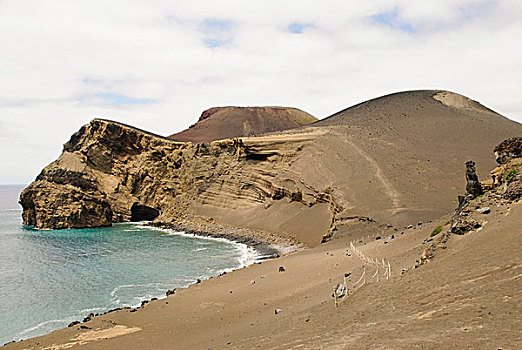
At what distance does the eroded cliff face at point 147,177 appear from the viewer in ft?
167

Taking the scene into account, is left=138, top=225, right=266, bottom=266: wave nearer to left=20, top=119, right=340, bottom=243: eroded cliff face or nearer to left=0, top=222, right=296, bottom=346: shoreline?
left=0, top=222, right=296, bottom=346: shoreline

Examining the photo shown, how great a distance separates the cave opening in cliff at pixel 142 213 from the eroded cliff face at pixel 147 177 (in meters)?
0.20

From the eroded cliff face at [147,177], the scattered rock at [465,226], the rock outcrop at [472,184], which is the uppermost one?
the eroded cliff face at [147,177]

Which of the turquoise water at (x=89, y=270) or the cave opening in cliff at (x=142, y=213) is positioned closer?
the turquoise water at (x=89, y=270)

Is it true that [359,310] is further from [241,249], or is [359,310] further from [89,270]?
[241,249]

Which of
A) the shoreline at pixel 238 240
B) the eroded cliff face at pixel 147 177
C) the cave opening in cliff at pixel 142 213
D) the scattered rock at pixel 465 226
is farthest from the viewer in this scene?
the cave opening in cliff at pixel 142 213

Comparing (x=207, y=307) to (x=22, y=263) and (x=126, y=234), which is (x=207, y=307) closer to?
(x=22, y=263)

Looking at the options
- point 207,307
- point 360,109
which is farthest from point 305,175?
point 207,307

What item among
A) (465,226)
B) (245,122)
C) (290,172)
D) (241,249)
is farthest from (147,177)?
(245,122)

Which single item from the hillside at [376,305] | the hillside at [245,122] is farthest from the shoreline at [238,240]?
the hillside at [245,122]

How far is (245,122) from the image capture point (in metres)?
117

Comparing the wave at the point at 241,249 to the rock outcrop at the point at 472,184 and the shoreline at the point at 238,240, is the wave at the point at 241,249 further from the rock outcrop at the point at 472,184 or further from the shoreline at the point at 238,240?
the rock outcrop at the point at 472,184

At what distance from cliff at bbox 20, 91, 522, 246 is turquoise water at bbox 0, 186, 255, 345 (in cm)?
737

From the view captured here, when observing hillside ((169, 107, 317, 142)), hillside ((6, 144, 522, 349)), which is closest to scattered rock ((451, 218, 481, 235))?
hillside ((6, 144, 522, 349))
